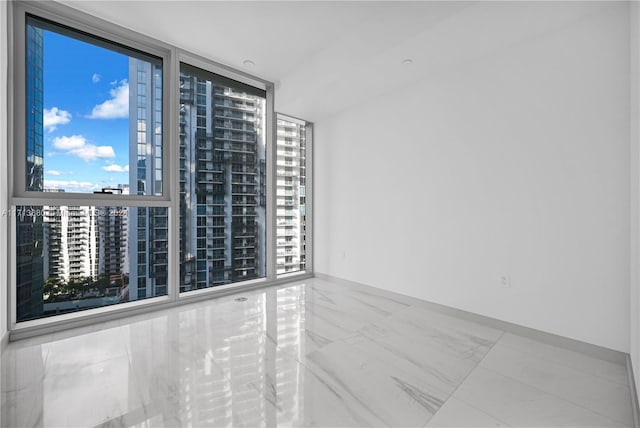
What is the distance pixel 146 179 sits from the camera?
2.92 meters

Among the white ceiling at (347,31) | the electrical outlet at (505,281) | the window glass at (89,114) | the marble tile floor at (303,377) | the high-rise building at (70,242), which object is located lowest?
the marble tile floor at (303,377)

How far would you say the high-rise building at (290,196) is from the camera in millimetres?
4008

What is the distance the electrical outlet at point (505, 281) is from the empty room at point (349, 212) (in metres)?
0.04

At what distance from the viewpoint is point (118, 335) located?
2.32 m

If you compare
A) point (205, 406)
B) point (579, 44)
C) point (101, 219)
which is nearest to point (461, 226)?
point (579, 44)

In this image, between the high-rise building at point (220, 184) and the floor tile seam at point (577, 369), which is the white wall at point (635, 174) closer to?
the floor tile seam at point (577, 369)

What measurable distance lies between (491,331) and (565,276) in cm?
72

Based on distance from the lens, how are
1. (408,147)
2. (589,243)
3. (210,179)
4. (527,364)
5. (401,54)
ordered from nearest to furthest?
(527,364), (589,243), (401,54), (408,147), (210,179)

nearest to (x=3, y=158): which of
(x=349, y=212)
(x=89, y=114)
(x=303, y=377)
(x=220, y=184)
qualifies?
(x=89, y=114)

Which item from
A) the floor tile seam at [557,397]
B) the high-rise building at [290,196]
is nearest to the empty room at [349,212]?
the floor tile seam at [557,397]

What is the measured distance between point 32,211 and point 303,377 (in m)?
2.60

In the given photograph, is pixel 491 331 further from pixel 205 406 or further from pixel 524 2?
pixel 524 2

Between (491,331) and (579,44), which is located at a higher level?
(579,44)

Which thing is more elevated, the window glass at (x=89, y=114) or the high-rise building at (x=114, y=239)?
the window glass at (x=89, y=114)
